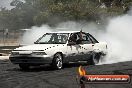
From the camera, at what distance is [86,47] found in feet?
52.4

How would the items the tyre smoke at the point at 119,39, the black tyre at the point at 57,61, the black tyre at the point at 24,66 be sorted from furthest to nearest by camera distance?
the tyre smoke at the point at 119,39
the black tyre at the point at 24,66
the black tyre at the point at 57,61

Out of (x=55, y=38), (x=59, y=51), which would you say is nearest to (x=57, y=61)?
(x=59, y=51)

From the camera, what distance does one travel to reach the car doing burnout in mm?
14023

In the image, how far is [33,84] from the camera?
34.9 ft

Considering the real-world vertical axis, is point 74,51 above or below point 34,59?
above

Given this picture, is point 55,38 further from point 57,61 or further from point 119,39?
point 119,39

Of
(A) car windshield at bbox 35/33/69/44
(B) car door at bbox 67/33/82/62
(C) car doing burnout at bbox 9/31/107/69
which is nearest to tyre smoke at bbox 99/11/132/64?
(C) car doing burnout at bbox 9/31/107/69

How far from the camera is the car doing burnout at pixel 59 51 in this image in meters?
14.0

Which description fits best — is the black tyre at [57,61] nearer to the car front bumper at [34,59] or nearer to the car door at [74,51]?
the car front bumper at [34,59]

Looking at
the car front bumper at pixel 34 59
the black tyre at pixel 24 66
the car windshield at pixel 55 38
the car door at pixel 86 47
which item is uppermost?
the car windshield at pixel 55 38

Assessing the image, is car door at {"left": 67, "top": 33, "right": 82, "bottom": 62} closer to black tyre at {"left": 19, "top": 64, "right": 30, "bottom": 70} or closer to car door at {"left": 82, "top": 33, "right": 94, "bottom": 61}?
car door at {"left": 82, "top": 33, "right": 94, "bottom": 61}

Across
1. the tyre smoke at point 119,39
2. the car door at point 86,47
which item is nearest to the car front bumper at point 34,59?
the car door at point 86,47

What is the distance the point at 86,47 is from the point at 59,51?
1.85m

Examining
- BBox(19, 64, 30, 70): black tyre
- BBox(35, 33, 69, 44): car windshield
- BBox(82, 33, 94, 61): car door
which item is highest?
BBox(35, 33, 69, 44): car windshield
